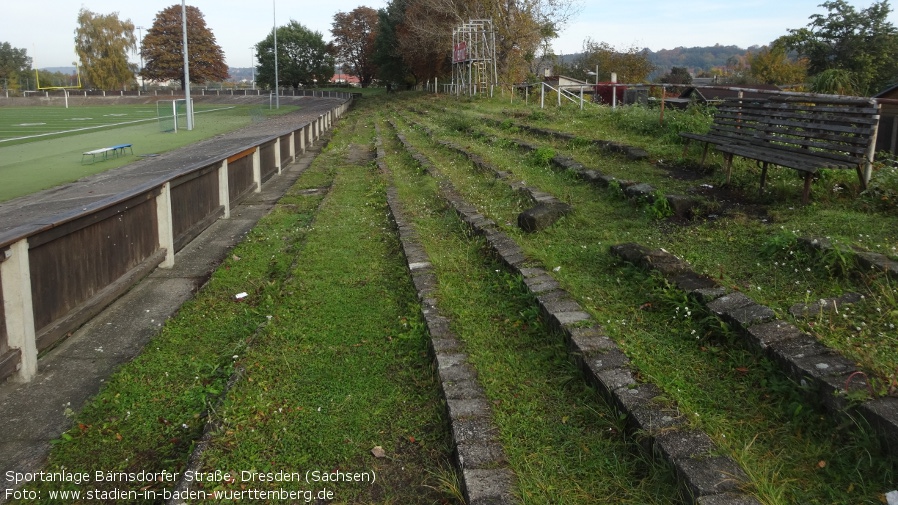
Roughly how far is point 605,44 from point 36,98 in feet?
186

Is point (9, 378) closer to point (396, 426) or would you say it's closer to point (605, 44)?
point (396, 426)

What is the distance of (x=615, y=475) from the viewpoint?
321 centimetres

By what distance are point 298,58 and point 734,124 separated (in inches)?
3673

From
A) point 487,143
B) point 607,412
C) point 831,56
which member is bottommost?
point 607,412

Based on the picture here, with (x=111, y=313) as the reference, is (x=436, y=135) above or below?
above

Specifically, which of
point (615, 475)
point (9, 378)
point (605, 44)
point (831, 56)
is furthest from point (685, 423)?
point (605, 44)

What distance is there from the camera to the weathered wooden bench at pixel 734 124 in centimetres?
817

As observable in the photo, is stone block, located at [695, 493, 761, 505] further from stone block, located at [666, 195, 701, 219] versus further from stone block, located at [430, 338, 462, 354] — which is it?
stone block, located at [666, 195, 701, 219]

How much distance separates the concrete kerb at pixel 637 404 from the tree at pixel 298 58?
93891 millimetres

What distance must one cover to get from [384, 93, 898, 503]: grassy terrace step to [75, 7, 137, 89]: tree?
93110 millimetres

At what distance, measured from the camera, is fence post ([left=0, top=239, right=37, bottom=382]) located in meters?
4.50

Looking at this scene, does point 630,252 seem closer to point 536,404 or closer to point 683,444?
point 536,404

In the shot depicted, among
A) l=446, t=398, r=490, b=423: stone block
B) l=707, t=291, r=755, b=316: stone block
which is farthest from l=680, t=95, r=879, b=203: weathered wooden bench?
l=446, t=398, r=490, b=423: stone block

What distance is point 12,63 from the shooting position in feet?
359
